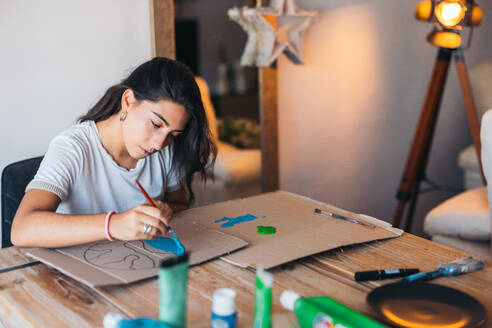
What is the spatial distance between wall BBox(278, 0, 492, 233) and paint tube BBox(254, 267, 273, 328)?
59.8 inches

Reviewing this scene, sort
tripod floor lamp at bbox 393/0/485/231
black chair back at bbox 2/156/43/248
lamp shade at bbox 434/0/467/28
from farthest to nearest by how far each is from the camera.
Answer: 1. tripod floor lamp at bbox 393/0/485/231
2. lamp shade at bbox 434/0/467/28
3. black chair back at bbox 2/156/43/248

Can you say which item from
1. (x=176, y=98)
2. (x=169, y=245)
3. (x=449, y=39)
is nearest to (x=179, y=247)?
(x=169, y=245)

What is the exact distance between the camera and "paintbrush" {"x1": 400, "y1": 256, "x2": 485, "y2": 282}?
3.12ft

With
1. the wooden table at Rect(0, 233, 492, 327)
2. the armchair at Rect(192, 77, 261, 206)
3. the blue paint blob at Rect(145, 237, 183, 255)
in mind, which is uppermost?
the blue paint blob at Rect(145, 237, 183, 255)

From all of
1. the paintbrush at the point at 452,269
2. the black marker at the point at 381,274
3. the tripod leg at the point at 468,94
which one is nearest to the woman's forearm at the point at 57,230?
the black marker at the point at 381,274

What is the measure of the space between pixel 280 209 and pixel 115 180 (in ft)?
1.48

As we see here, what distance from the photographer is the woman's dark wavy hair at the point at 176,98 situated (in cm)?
124

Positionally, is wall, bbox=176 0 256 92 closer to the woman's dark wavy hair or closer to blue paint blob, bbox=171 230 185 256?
the woman's dark wavy hair

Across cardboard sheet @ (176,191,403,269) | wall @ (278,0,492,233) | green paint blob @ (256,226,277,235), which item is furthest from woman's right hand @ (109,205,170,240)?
wall @ (278,0,492,233)

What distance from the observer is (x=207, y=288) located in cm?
92

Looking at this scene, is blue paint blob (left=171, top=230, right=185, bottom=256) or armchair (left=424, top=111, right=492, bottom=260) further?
armchair (left=424, top=111, right=492, bottom=260)

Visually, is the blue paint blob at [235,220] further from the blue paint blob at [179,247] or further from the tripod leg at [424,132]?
the tripod leg at [424,132]

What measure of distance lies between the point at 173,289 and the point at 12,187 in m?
0.96

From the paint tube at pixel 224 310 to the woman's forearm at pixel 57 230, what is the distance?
1.34 feet
